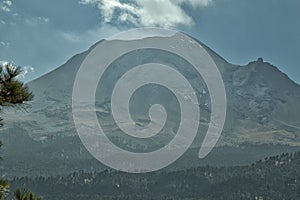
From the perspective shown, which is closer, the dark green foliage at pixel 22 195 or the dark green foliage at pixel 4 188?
the dark green foliage at pixel 4 188

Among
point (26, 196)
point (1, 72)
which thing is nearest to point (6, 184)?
point (26, 196)

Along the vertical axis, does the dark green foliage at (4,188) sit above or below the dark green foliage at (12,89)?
below

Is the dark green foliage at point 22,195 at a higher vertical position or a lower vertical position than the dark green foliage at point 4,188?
lower

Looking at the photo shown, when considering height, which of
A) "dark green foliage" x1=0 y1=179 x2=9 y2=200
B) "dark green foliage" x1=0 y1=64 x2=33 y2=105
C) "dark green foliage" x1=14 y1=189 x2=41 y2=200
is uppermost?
"dark green foliage" x1=0 y1=64 x2=33 y2=105

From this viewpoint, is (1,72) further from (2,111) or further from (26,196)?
(26,196)

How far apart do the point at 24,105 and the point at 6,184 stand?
173 cm

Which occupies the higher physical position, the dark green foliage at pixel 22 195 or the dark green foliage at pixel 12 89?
the dark green foliage at pixel 12 89

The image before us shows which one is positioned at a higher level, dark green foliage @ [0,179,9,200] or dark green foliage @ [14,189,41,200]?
dark green foliage @ [0,179,9,200]

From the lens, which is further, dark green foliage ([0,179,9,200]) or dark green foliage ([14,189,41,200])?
dark green foliage ([14,189,41,200])

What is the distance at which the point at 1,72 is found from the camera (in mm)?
10359

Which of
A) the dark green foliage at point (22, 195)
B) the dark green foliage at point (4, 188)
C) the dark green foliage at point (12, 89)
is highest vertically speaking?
the dark green foliage at point (12, 89)

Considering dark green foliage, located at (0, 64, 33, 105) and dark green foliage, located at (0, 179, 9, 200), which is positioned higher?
dark green foliage, located at (0, 64, 33, 105)

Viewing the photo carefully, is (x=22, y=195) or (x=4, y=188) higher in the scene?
(x=4, y=188)

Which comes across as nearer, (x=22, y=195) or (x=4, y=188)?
(x=4, y=188)
